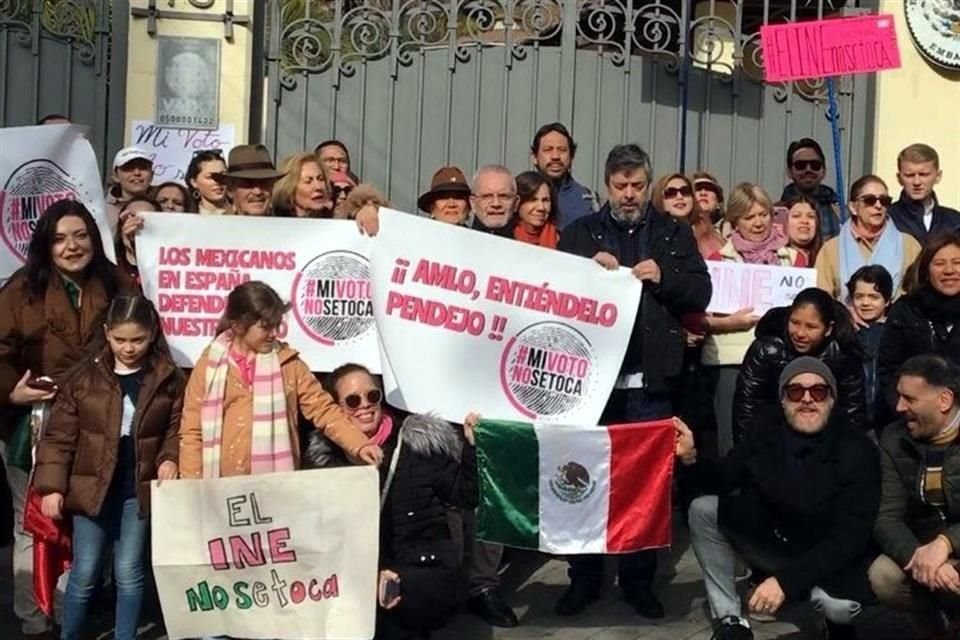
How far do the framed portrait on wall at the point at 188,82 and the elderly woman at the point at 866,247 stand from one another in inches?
155

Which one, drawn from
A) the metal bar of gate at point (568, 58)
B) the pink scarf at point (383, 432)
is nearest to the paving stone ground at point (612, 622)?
the pink scarf at point (383, 432)

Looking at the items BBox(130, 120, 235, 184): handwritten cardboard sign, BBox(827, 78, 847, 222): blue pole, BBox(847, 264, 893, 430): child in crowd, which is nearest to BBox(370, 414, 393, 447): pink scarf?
BBox(847, 264, 893, 430): child in crowd

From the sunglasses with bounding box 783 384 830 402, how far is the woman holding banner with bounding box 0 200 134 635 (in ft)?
9.08

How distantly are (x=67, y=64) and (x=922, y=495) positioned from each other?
6.00m

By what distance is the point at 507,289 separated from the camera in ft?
22.9

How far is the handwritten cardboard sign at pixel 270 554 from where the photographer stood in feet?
20.3

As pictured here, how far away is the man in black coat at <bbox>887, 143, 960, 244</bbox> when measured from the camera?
26.5 feet

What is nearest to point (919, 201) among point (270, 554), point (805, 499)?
point (805, 499)

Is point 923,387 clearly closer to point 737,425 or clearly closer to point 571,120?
point 737,425

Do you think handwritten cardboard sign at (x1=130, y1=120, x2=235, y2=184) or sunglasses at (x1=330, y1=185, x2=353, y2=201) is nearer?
sunglasses at (x1=330, y1=185, x2=353, y2=201)

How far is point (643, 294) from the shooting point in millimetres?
6977

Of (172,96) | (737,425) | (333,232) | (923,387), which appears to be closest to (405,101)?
(172,96)

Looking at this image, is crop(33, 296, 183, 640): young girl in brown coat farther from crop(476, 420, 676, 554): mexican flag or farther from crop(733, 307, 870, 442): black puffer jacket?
crop(733, 307, 870, 442): black puffer jacket

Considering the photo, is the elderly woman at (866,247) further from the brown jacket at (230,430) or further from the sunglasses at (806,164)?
the brown jacket at (230,430)
